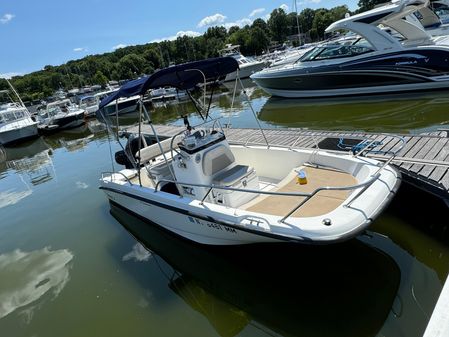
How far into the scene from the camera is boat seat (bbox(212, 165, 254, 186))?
543 cm

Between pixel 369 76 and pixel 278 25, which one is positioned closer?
pixel 369 76

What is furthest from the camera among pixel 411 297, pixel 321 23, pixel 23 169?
pixel 321 23

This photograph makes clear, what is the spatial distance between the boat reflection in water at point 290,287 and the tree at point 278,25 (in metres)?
73.3

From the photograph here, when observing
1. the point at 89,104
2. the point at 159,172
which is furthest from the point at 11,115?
the point at 159,172

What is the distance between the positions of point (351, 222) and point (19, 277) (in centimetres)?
603

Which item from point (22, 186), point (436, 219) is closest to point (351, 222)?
point (436, 219)

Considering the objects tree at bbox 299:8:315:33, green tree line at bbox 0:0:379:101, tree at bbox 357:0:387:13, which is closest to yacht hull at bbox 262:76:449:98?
green tree line at bbox 0:0:379:101

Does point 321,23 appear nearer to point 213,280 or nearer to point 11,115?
point 11,115

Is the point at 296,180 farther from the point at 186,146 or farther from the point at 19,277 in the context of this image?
the point at 19,277

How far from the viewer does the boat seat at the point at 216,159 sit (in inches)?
222

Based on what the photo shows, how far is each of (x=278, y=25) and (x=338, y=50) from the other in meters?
63.3

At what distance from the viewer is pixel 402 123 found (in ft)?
35.8

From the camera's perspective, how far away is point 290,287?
15.3 ft

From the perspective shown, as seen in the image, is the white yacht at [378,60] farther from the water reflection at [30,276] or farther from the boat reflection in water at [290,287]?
the water reflection at [30,276]
